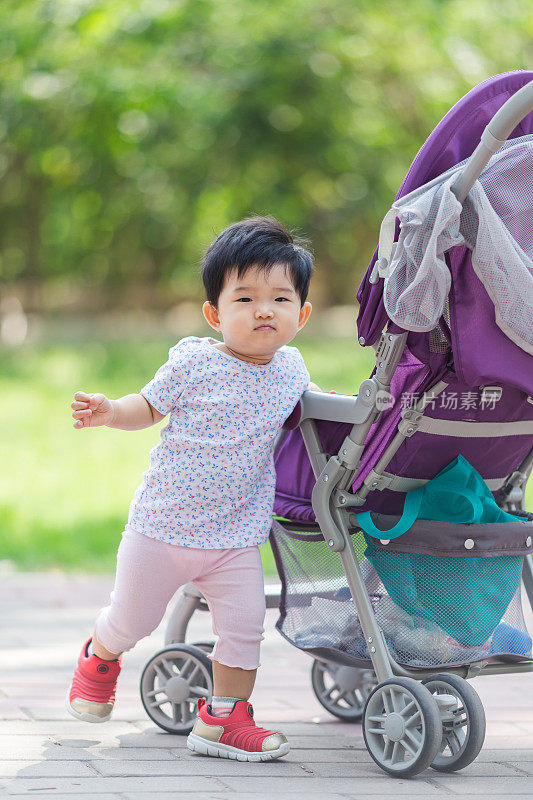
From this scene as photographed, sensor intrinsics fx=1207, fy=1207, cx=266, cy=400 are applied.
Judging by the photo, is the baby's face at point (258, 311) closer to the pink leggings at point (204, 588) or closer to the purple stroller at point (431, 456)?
the purple stroller at point (431, 456)

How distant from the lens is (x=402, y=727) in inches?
108

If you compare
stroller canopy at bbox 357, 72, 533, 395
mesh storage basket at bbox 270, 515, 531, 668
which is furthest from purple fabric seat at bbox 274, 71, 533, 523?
mesh storage basket at bbox 270, 515, 531, 668

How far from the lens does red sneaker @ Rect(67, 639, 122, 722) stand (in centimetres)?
312

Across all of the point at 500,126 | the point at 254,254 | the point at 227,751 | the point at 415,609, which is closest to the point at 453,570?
the point at 415,609

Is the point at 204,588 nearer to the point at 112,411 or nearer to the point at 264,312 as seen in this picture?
the point at 112,411

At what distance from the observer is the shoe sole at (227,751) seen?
2.91m

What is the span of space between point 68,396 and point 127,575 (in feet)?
33.6

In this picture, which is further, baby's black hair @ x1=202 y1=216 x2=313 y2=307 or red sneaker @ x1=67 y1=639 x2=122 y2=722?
red sneaker @ x1=67 y1=639 x2=122 y2=722

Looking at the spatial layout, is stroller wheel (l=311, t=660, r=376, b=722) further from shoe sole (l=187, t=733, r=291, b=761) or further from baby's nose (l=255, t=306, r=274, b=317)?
baby's nose (l=255, t=306, r=274, b=317)

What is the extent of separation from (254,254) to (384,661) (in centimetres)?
104

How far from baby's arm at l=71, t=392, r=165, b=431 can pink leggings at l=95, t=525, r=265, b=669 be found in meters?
0.28

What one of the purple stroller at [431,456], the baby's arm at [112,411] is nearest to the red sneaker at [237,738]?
the purple stroller at [431,456]

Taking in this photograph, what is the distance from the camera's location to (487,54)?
52.4 feet

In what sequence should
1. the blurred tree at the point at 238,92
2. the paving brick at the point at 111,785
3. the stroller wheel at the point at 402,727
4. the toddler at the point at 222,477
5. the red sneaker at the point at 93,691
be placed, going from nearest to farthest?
the paving brick at the point at 111,785 < the stroller wheel at the point at 402,727 < the toddler at the point at 222,477 < the red sneaker at the point at 93,691 < the blurred tree at the point at 238,92
